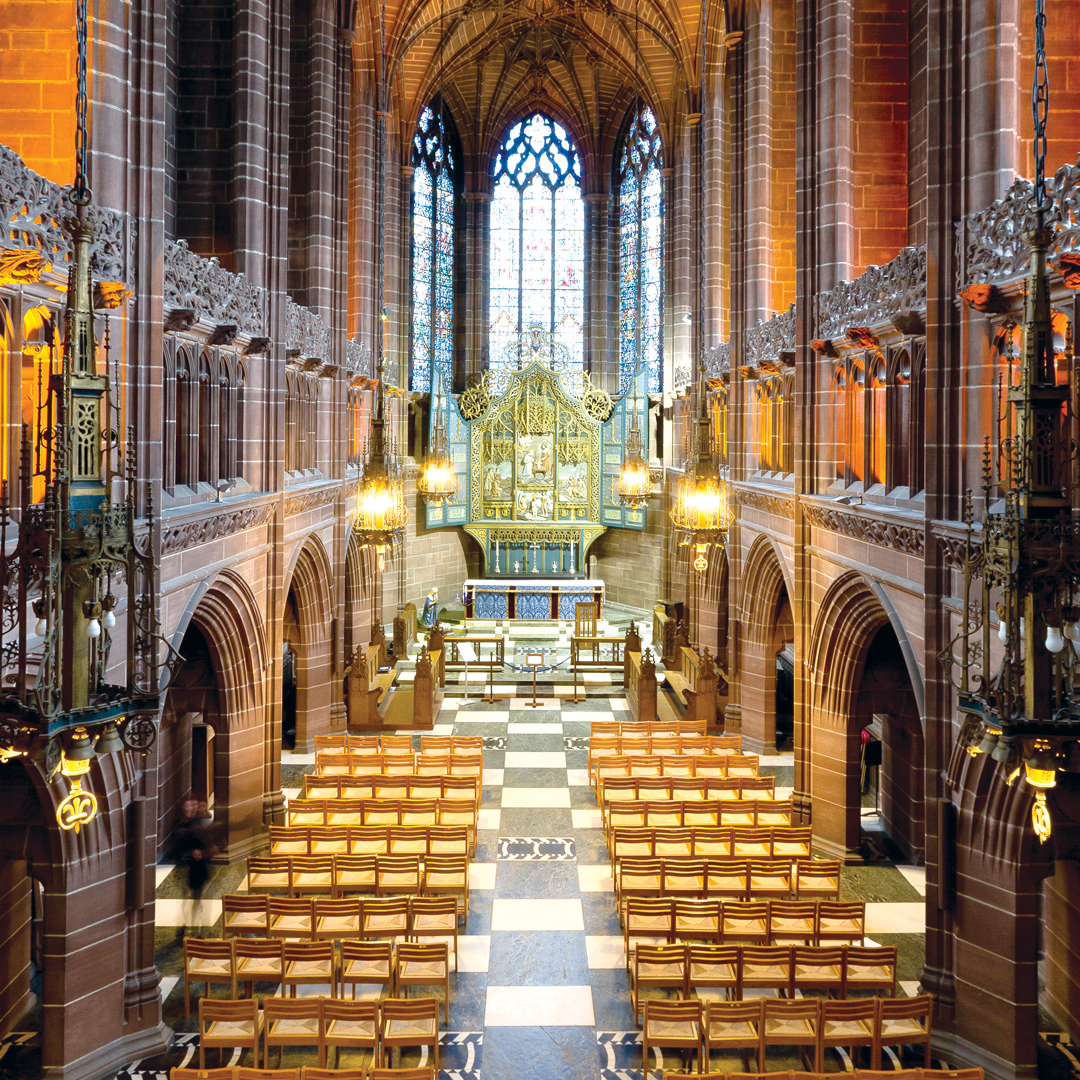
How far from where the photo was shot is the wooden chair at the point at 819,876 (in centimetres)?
1158

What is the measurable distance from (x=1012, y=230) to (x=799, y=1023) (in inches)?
287

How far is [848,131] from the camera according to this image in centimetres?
1498

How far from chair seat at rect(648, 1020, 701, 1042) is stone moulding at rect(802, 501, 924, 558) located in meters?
5.37

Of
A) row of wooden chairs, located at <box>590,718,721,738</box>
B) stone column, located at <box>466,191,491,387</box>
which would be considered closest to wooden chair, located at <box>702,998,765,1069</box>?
row of wooden chairs, located at <box>590,718,721,738</box>

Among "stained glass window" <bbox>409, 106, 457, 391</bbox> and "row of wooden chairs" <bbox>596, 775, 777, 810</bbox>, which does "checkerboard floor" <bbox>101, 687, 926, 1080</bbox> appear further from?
"stained glass window" <bbox>409, 106, 457, 391</bbox>

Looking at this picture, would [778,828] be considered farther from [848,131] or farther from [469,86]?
[469,86]

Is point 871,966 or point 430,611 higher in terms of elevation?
point 430,611

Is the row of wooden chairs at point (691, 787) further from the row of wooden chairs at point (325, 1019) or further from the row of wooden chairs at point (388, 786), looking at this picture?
the row of wooden chairs at point (325, 1019)

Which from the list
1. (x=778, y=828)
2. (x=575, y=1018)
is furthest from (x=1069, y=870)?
(x=575, y=1018)

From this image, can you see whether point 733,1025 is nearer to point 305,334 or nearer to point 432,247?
point 305,334

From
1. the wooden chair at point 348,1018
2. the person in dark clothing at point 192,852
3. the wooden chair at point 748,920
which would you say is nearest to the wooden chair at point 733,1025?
the wooden chair at point 748,920

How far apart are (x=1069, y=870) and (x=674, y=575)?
2029 cm

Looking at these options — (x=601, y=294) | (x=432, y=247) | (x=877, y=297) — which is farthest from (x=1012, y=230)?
(x=432, y=247)

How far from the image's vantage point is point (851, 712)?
14516 mm
